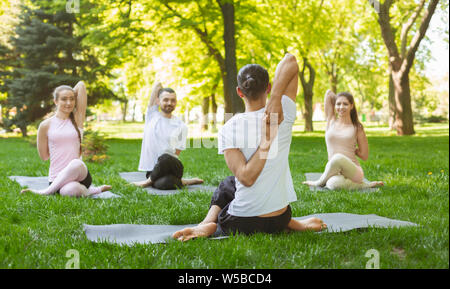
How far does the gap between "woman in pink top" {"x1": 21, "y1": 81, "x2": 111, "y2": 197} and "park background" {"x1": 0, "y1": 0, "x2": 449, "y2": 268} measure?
1.63 feet

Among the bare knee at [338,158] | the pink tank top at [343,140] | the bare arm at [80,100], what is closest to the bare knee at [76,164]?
the bare arm at [80,100]

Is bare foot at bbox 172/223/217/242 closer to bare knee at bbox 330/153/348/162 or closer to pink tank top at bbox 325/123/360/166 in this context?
bare knee at bbox 330/153/348/162

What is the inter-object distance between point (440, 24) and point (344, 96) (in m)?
21.8

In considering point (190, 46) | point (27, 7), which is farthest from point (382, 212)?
point (27, 7)

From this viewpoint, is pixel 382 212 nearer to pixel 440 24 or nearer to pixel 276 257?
pixel 276 257

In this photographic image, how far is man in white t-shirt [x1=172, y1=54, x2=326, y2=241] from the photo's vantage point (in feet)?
10.5

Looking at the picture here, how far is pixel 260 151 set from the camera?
3.25 meters

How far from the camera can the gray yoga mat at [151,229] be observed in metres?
3.52

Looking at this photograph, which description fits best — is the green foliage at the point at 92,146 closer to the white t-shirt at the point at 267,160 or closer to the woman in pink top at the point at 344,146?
the woman in pink top at the point at 344,146

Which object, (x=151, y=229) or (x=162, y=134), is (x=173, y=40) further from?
(x=151, y=229)

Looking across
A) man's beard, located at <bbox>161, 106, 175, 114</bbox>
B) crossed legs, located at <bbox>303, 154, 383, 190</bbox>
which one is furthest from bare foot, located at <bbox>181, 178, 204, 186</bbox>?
crossed legs, located at <bbox>303, 154, 383, 190</bbox>

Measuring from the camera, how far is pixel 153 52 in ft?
83.5

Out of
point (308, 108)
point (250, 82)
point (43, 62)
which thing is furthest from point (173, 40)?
point (250, 82)
